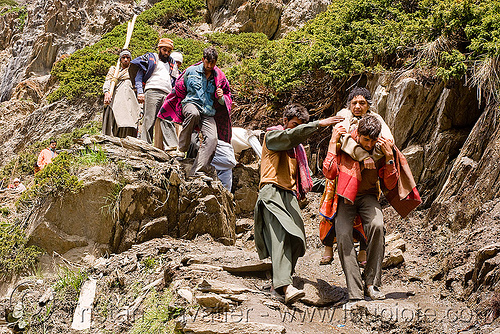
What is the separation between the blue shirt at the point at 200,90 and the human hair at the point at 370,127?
261cm

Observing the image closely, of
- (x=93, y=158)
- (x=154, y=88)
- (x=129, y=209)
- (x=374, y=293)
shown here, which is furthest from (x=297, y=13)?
(x=374, y=293)

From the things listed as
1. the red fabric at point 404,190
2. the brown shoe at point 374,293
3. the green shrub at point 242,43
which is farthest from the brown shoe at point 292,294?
the green shrub at point 242,43

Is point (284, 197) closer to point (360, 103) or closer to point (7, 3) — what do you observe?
point (360, 103)

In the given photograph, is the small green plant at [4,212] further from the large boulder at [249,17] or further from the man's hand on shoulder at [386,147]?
the large boulder at [249,17]

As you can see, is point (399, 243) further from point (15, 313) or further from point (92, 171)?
point (15, 313)

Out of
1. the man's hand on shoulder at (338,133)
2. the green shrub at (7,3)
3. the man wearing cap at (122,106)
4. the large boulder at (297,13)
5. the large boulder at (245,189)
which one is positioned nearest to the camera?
the man's hand on shoulder at (338,133)

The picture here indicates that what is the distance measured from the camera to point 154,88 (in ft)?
24.4

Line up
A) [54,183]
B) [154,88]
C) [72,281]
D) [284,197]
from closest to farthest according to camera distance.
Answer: [284,197]
[72,281]
[54,183]
[154,88]

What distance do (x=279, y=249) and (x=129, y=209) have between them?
2.38 metres

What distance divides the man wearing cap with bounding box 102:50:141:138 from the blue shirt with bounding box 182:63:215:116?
1.84 m

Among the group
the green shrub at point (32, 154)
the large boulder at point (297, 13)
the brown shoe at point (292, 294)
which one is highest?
the large boulder at point (297, 13)

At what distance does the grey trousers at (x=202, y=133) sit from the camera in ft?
20.4

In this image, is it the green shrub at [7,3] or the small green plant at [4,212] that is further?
the green shrub at [7,3]

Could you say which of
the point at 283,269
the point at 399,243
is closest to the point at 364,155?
the point at 283,269
